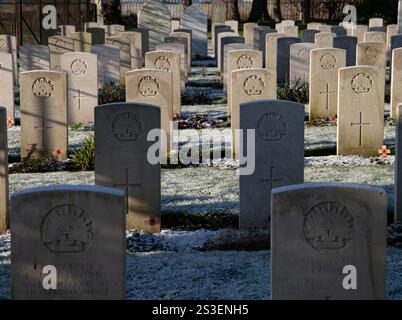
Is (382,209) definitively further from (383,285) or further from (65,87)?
(65,87)

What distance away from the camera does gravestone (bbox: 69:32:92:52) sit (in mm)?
21000

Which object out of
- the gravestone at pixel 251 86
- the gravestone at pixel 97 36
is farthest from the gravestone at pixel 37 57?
the gravestone at pixel 251 86

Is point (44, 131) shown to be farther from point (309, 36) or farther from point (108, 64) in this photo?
point (309, 36)

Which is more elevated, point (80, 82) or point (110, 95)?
point (80, 82)

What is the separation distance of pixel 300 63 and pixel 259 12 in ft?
92.0

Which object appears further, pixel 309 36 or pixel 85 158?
pixel 309 36

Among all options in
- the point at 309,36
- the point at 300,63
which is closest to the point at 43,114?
the point at 300,63

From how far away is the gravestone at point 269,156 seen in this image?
874cm

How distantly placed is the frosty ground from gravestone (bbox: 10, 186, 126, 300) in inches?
36.2

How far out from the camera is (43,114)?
11.8 m

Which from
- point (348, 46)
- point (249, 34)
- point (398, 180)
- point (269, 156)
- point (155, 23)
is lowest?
point (398, 180)

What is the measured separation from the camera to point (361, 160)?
38.6 ft

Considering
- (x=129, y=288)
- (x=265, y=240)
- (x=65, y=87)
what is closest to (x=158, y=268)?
(x=129, y=288)
